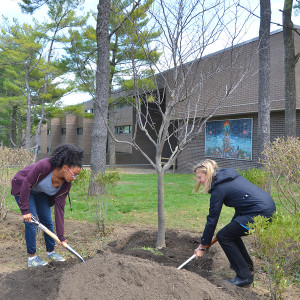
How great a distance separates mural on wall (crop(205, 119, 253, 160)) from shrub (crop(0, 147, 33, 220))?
33.6 feet

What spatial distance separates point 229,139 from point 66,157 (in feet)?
41.2

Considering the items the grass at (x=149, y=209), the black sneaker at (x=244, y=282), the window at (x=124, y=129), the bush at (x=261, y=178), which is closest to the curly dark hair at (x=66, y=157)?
the grass at (x=149, y=209)

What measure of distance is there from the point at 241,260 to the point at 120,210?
4366 mm

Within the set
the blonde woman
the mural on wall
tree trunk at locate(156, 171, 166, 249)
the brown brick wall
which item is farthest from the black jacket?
the mural on wall

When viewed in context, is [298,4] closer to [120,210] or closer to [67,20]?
[120,210]

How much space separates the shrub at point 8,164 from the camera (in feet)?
19.2

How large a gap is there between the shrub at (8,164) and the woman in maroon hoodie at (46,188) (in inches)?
82.9

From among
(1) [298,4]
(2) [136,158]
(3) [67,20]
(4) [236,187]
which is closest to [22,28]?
(3) [67,20]

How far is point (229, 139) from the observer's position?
15266 millimetres

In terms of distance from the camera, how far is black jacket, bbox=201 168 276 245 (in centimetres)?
315

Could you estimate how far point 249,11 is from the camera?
4.29m

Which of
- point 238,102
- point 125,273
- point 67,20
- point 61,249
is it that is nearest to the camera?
point 125,273

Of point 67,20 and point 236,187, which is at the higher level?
point 67,20

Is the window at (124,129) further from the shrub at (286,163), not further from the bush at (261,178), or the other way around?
the shrub at (286,163)
